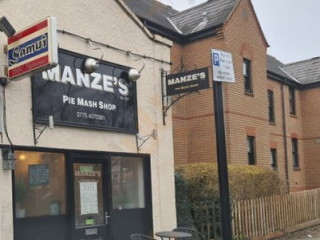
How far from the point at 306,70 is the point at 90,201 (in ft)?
63.0

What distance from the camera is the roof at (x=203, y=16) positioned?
16.1m

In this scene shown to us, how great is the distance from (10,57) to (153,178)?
3.97 m

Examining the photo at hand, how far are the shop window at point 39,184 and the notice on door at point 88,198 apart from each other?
1.37 feet

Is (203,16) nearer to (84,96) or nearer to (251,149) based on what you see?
(251,149)

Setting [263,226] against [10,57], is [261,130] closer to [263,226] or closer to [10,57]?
[263,226]

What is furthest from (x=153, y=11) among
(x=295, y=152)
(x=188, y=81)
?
(x=295, y=152)

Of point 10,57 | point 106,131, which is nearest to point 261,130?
point 106,131

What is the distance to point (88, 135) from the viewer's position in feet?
27.3

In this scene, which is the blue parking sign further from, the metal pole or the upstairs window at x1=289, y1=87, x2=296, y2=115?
the upstairs window at x1=289, y1=87, x2=296, y2=115

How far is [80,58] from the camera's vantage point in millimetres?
8359

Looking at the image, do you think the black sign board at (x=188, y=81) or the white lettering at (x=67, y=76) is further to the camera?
the black sign board at (x=188, y=81)

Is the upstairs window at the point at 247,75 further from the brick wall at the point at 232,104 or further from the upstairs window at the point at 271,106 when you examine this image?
the upstairs window at the point at 271,106

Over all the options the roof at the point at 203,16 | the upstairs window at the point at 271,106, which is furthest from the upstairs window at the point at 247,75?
the upstairs window at the point at 271,106

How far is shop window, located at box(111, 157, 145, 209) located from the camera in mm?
9016
